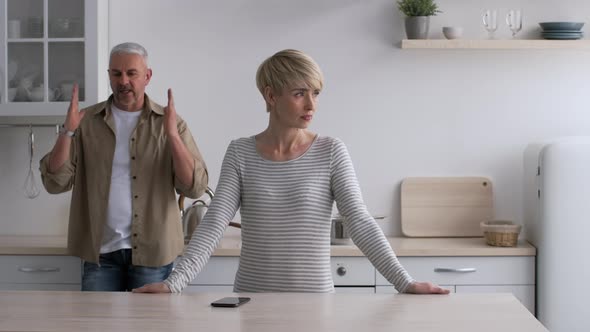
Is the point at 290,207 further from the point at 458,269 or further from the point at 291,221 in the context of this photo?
the point at 458,269

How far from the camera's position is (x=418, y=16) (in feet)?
14.0

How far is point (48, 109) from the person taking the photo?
416cm

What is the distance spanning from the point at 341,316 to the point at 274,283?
470mm

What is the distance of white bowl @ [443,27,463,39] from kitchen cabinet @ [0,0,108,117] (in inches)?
59.8

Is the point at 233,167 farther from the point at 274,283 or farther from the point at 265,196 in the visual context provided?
the point at 274,283

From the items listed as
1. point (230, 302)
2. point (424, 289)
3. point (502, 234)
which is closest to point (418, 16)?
point (502, 234)

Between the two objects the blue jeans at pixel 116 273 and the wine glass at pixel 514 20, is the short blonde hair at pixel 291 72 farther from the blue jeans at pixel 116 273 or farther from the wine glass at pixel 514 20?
the wine glass at pixel 514 20

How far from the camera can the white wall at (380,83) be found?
14.5 ft

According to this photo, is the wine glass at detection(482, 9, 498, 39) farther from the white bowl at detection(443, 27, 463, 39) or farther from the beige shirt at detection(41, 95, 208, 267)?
the beige shirt at detection(41, 95, 208, 267)

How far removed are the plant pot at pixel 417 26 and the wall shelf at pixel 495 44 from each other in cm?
6

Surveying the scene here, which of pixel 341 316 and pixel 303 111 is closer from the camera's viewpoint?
pixel 341 316

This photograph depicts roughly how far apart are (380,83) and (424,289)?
1971 mm

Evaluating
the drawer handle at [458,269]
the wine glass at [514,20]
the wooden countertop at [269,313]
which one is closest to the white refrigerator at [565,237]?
the drawer handle at [458,269]

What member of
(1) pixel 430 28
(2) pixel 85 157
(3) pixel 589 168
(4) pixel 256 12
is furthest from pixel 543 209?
(2) pixel 85 157
